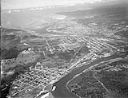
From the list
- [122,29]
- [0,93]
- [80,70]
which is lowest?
[0,93]

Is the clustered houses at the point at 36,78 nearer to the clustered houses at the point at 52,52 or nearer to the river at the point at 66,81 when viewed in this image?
the clustered houses at the point at 52,52

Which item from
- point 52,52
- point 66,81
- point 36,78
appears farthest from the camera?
point 52,52

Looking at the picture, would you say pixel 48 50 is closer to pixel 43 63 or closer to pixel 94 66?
pixel 43 63

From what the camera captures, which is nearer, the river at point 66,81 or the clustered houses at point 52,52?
the river at point 66,81

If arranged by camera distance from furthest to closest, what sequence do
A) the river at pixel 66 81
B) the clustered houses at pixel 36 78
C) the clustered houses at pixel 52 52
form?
the clustered houses at pixel 52 52, the clustered houses at pixel 36 78, the river at pixel 66 81

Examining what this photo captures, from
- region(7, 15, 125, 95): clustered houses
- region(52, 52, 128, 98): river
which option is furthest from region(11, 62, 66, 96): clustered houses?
region(52, 52, 128, 98): river

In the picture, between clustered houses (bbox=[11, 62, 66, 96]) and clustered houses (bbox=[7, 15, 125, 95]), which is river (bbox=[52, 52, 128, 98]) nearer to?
clustered houses (bbox=[7, 15, 125, 95])

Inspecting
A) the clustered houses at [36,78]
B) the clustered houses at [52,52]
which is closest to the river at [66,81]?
the clustered houses at [52,52]

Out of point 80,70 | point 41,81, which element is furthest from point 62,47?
point 41,81

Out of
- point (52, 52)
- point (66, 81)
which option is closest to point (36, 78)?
point (66, 81)

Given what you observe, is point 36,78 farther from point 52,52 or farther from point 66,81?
point 52,52

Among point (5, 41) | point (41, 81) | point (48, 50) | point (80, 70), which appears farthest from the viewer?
point (5, 41)
